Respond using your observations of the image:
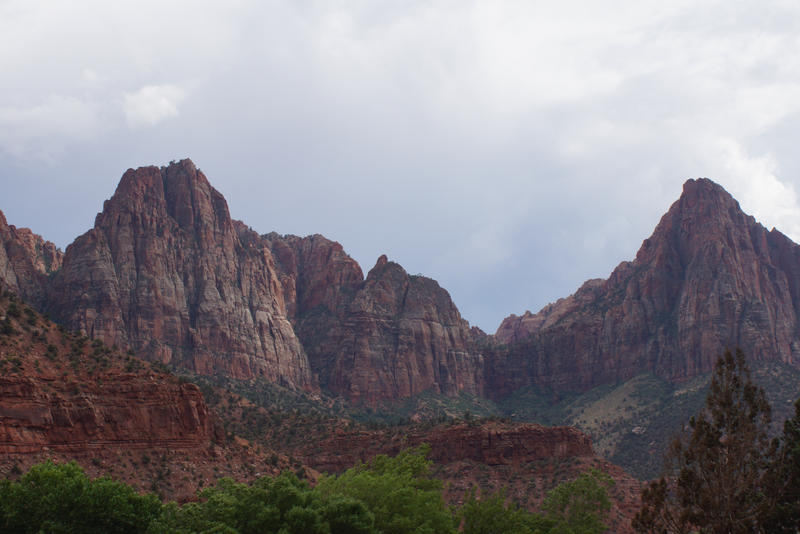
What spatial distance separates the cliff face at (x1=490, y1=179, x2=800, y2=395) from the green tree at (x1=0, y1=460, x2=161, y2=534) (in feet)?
411

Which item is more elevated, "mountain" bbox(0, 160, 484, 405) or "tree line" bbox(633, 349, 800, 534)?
"mountain" bbox(0, 160, 484, 405)

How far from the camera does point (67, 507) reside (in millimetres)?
30828

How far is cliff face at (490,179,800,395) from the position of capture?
470 feet

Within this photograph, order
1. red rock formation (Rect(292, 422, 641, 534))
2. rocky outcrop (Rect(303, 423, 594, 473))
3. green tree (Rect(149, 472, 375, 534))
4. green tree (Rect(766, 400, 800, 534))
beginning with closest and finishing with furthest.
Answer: green tree (Rect(766, 400, 800, 534)) < green tree (Rect(149, 472, 375, 534)) < red rock formation (Rect(292, 422, 641, 534)) < rocky outcrop (Rect(303, 423, 594, 473))

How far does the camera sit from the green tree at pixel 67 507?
3039 cm

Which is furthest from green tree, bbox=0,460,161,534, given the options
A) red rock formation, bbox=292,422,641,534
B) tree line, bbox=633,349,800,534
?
red rock formation, bbox=292,422,641,534

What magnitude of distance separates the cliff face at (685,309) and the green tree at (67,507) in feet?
411

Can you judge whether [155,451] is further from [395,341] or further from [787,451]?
[395,341]

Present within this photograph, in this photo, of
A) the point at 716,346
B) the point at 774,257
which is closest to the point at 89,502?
the point at 716,346

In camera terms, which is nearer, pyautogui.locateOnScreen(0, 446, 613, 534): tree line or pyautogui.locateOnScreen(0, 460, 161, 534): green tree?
pyautogui.locateOnScreen(0, 460, 161, 534): green tree

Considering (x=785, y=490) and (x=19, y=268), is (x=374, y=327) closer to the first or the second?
(x=19, y=268)

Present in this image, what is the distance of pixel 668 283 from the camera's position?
16025 cm

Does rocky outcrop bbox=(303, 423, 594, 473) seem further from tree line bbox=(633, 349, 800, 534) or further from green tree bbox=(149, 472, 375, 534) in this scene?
tree line bbox=(633, 349, 800, 534)

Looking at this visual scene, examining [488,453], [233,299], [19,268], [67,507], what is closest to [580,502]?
[488,453]
